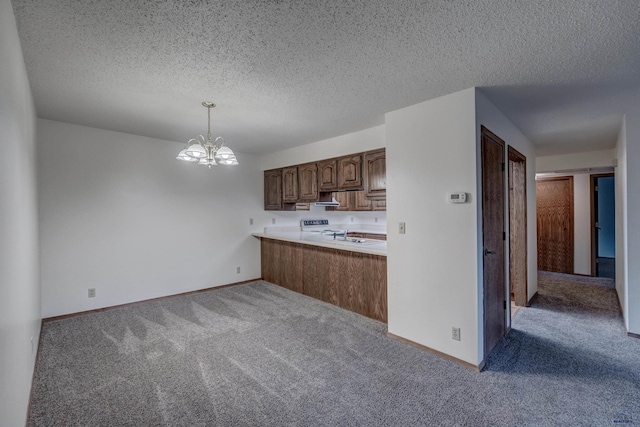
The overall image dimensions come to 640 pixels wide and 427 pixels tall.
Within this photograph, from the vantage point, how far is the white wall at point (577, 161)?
4.78 m

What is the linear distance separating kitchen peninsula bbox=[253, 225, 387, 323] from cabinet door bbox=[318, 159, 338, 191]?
0.79 meters

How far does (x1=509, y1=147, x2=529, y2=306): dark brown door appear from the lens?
3.93 metres

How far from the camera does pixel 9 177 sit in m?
1.57

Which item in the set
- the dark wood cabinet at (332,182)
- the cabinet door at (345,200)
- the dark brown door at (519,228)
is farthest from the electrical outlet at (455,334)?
the cabinet door at (345,200)

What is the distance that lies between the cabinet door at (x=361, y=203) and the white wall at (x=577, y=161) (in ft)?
10.4

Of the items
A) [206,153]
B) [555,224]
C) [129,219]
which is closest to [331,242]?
[206,153]

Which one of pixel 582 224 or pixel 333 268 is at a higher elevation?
pixel 582 224

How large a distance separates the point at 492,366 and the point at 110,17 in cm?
361

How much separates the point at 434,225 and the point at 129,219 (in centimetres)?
390

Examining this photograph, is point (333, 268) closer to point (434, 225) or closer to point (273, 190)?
point (434, 225)

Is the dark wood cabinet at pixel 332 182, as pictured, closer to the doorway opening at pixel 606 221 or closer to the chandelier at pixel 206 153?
the chandelier at pixel 206 153

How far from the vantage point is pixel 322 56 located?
1.98 meters

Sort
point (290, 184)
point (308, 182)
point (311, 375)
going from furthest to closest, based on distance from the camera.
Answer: point (290, 184)
point (308, 182)
point (311, 375)

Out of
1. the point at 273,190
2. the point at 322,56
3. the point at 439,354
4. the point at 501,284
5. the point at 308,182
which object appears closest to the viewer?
the point at 322,56
